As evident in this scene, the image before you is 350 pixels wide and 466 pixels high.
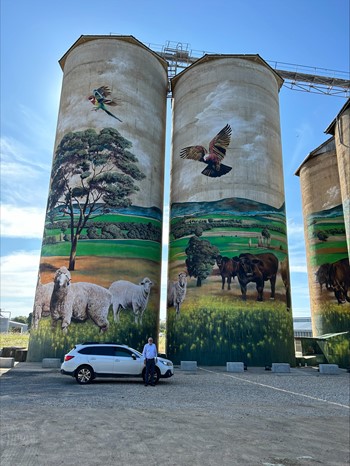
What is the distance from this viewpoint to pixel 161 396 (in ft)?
43.9

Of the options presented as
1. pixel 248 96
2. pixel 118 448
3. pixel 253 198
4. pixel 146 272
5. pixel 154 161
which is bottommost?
pixel 118 448

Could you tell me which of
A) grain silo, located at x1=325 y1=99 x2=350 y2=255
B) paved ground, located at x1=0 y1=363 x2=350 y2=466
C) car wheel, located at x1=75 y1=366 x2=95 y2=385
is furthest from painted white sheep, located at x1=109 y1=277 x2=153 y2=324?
grain silo, located at x1=325 y1=99 x2=350 y2=255

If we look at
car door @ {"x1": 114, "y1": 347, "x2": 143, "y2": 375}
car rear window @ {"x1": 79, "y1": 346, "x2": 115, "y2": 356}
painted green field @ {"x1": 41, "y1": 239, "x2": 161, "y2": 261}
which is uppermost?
painted green field @ {"x1": 41, "y1": 239, "x2": 161, "y2": 261}

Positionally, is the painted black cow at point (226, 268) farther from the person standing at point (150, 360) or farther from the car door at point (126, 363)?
the person standing at point (150, 360)

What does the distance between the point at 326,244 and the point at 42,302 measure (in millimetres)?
28433

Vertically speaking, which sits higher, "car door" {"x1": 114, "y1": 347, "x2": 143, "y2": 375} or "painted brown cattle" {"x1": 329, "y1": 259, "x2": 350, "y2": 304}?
"painted brown cattle" {"x1": 329, "y1": 259, "x2": 350, "y2": 304}

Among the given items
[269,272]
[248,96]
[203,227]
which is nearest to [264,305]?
[269,272]

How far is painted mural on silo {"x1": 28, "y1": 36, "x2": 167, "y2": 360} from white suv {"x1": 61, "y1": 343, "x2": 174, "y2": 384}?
36.6ft

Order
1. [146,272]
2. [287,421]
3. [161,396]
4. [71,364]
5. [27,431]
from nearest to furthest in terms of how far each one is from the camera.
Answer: [27,431] → [287,421] → [161,396] → [71,364] → [146,272]

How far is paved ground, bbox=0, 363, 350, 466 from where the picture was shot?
6793 millimetres

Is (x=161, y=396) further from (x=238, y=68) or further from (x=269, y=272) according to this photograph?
(x=238, y=68)

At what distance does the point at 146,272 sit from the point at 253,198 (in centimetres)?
1060

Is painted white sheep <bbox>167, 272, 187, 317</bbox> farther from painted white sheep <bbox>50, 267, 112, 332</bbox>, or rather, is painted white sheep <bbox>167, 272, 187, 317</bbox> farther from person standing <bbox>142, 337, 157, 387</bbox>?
person standing <bbox>142, 337, 157, 387</bbox>

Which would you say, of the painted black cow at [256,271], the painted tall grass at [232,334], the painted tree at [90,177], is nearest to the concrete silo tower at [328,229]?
the painted black cow at [256,271]
